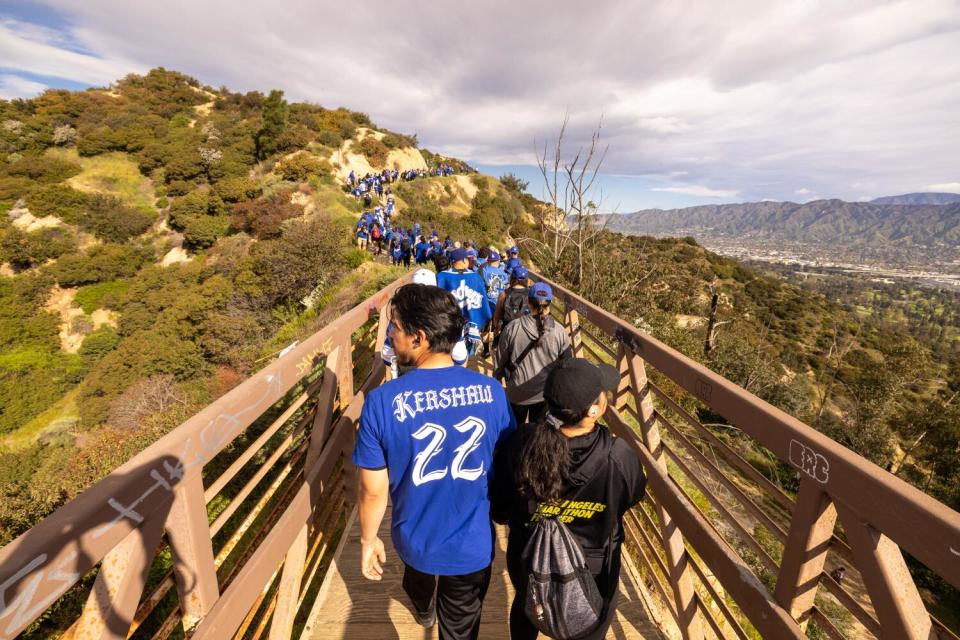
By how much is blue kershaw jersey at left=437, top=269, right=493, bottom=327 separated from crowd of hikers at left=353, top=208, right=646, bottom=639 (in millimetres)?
2792

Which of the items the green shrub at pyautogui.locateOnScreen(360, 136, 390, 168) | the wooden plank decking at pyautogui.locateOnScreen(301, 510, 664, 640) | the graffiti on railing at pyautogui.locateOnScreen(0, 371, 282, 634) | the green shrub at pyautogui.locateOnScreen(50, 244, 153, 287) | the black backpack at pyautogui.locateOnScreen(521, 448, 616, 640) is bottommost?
the green shrub at pyautogui.locateOnScreen(50, 244, 153, 287)

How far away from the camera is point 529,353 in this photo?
3482 mm

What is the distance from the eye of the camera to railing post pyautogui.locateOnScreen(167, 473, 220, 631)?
1408mm

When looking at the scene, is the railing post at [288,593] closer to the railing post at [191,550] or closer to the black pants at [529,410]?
the railing post at [191,550]

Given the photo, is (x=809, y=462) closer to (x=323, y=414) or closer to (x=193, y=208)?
(x=323, y=414)

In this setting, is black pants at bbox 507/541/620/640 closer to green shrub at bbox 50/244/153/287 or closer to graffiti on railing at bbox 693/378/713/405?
graffiti on railing at bbox 693/378/713/405

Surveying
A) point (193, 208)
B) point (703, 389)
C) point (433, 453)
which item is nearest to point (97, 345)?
point (193, 208)

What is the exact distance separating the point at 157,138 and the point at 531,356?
165 feet

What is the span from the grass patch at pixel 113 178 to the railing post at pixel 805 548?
138ft

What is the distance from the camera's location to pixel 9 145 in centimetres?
3466

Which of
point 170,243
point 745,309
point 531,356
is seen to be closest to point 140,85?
point 170,243

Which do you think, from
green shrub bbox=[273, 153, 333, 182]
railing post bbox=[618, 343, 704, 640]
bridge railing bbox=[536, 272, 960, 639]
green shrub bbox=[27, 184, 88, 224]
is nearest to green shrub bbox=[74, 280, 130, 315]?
green shrub bbox=[27, 184, 88, 224]

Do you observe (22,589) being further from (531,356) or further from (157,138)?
(157,138)

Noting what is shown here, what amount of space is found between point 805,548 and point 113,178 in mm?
47707
